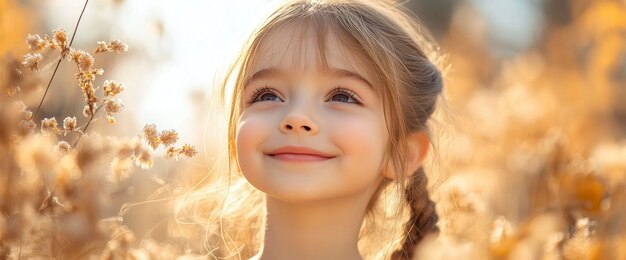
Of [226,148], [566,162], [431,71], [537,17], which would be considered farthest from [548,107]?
[537,17]

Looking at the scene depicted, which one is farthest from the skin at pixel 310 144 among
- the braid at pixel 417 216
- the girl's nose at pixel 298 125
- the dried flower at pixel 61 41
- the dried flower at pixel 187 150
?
the dried flower at pixel 61 41

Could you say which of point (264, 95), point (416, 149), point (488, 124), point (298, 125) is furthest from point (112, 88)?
point (488, 124)

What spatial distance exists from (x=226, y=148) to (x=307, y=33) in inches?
14.9

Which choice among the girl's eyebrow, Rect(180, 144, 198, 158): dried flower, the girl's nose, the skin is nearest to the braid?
the skin

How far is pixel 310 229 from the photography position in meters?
1.98

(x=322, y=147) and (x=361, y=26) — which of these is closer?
(x=322, y=147)

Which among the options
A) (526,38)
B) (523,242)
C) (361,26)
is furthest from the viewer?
(526,38)

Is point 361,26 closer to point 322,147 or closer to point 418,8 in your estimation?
point 322,147

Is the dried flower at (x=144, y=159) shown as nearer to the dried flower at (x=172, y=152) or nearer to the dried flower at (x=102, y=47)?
the dried flower at (x=172, y=152)

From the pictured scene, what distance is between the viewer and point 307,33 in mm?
1968

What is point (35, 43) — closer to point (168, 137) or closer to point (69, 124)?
point (69, 124)

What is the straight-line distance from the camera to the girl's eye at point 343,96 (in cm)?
193

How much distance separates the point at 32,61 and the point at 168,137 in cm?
21

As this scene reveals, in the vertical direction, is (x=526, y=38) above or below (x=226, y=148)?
above
